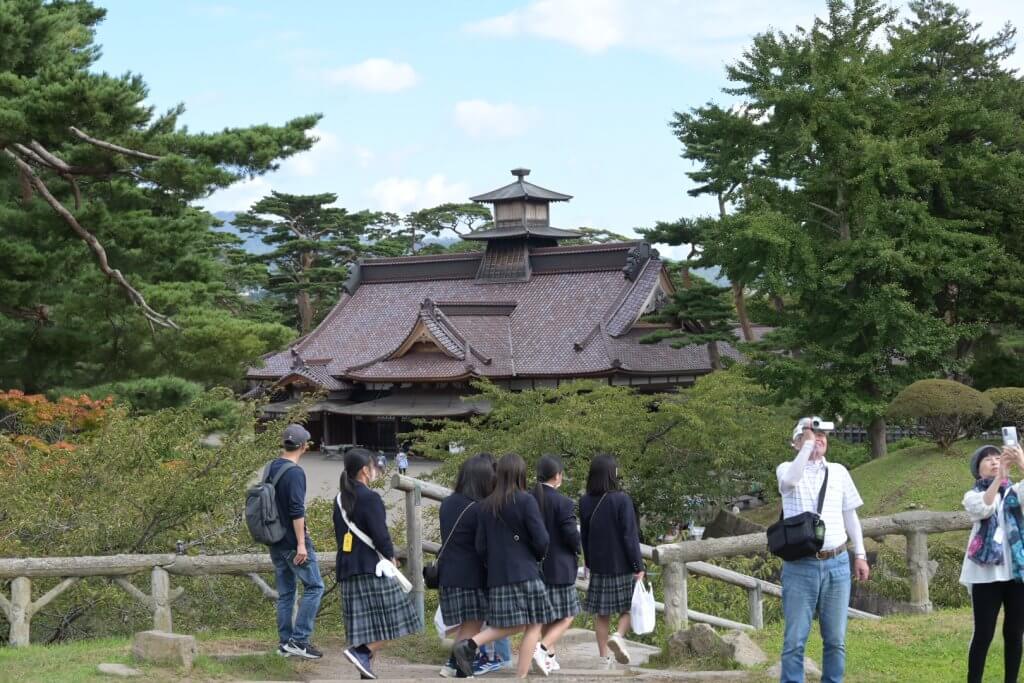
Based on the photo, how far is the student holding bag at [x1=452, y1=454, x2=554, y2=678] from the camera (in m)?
6.07

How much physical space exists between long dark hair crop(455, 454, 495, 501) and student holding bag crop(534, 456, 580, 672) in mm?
315

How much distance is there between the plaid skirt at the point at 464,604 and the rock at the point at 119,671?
71.4 inches

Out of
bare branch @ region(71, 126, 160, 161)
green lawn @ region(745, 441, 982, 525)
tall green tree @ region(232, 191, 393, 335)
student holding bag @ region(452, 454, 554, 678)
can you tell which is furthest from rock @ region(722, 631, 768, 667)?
tall green tree @ region(232, 191, 393, 335)

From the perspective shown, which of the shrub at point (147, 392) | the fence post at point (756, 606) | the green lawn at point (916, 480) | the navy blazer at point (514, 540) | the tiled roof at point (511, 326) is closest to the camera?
the navy blazer at point (514, 540)

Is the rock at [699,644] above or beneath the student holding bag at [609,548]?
beneath

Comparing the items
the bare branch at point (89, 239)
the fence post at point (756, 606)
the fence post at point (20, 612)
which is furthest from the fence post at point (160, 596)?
the bare branch at point (89, 239)

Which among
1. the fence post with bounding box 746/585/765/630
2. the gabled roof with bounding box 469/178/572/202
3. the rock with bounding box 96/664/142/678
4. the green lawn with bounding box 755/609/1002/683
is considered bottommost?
the fence post with bounding box 746/585/765/630

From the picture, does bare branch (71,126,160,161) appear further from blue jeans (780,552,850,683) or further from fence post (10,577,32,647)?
blue jeans (780,552,850,683)

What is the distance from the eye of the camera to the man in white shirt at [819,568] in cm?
546

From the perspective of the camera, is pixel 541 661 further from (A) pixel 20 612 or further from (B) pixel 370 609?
(A) pixel 20 612

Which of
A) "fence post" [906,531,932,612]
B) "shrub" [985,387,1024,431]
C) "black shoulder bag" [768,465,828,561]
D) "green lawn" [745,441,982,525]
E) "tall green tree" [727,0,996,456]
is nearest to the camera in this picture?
"black shoulder bag" [768,465,828,561]

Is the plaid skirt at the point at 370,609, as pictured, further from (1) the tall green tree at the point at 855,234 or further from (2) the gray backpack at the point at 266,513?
(1) the tall green tree at the point at 855,234

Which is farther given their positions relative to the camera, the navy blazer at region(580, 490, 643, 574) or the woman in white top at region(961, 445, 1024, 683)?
the navy blazer at region(580, 490, 643, 574)

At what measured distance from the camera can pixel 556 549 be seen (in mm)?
6484
